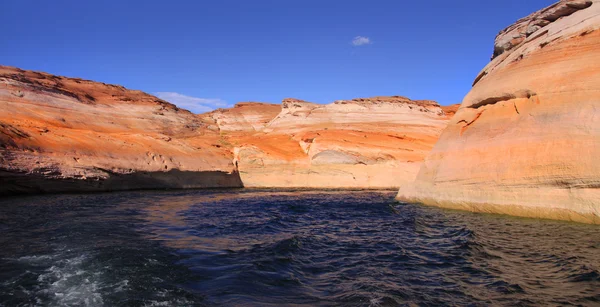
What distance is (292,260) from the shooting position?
7.22 metres

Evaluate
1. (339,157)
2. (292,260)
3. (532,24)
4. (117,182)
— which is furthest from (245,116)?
(292,260)

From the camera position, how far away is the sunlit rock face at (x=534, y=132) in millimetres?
9977

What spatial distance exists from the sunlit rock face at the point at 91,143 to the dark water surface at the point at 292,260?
5536 mm

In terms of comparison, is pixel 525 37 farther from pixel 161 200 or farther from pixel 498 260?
pixel 161 200

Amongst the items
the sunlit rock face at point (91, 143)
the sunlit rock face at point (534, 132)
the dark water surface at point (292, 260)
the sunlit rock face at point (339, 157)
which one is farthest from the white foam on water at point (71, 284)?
the sunlit rock face at point (339, 157)

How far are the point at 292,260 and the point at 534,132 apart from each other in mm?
8711

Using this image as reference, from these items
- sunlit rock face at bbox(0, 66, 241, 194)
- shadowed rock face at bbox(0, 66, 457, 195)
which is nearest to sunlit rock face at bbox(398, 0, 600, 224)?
shadowed rock face at bbox(0, 66, 457, 195)

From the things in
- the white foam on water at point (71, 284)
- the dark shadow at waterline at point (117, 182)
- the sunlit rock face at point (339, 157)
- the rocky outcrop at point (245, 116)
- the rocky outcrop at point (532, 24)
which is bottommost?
the white foam on water at point (71, 284)

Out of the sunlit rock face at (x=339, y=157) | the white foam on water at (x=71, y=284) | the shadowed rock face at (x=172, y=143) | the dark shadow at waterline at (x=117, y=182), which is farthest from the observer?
the sunlit rock face at (x=339, y=157)

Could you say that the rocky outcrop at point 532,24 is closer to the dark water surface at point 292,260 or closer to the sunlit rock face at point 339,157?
the dark water surface at point 292,260

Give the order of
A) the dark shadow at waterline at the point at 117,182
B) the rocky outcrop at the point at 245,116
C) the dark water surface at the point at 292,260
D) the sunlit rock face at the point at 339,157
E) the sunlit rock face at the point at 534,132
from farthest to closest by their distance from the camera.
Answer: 1. the rocky outcrop at the point at 245,116
2. the sunlit rock face at the point at 339,157
3. the dark shadow at waterline at the point at 117,182
4. the sunlit rock face at the point at 534,132
5. the dark water surface at the point at 292,260

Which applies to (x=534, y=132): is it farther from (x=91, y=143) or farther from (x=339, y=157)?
(x=91, y=143)

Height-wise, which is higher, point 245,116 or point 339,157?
point 245,116

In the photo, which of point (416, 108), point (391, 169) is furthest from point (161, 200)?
point (416, 108)
